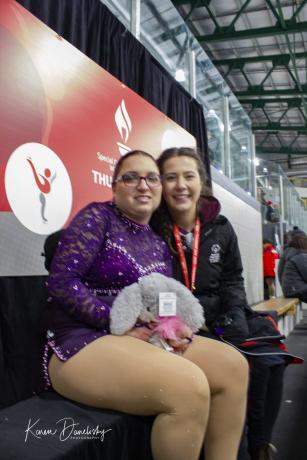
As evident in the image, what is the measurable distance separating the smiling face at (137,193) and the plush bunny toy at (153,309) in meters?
0.26

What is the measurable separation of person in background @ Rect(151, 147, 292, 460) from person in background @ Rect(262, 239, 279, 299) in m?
5.50

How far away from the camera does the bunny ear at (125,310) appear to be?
3.98ft

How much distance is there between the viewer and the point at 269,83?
1034 centimetres

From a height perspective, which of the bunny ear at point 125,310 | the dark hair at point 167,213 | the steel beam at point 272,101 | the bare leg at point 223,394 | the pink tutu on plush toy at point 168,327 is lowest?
the bare leg at point 223,394

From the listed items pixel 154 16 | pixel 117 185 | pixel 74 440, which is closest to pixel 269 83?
pixel 154 16

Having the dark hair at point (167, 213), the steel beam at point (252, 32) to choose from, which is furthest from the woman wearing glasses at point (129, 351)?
the steel beam at point (252, 32)

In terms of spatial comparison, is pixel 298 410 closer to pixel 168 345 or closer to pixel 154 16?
pixel 168 345

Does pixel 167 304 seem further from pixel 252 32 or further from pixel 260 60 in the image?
pixel 260 60

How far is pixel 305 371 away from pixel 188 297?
2685 mm

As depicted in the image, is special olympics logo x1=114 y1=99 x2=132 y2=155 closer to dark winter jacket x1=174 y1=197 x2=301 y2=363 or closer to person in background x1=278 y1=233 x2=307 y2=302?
dark winter jacket x1=174 y1=197 x2=301 y2=363

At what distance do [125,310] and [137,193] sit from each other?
430 mm

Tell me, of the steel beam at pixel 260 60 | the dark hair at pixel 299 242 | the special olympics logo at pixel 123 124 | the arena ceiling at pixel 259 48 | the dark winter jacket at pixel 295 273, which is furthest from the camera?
the steel beam at pixel 260 60

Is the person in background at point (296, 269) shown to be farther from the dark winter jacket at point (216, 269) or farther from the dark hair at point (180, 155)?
the dark hair at point (180, 155)

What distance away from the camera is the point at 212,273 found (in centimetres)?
174
